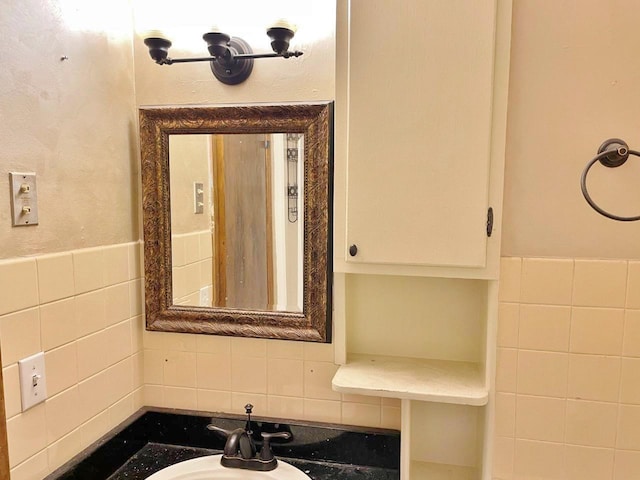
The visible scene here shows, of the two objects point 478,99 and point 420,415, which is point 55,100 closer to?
point 478,99

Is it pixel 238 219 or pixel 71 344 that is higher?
pixel 238 219

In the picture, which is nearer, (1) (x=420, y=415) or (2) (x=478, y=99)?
(2) (x=478, y=99)

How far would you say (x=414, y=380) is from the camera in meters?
1.04

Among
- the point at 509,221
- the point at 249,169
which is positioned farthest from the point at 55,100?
the point at 509,221

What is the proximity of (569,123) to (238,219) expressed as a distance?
83 cm

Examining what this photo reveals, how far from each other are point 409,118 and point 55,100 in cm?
77

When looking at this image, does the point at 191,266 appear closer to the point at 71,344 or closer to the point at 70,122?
the point at 71,344

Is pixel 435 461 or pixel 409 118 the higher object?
pixel 409 118

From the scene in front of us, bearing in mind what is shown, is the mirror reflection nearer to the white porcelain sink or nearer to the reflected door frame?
the reflected door frame

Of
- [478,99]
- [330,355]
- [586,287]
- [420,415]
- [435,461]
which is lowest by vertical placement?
[435,461]

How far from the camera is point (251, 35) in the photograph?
115cm

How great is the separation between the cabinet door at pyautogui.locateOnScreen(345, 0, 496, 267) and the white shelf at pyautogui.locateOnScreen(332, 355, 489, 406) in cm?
29

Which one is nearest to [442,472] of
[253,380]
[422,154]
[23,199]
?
[253,380]

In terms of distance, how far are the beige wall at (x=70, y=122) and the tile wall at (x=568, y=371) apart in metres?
0.99
